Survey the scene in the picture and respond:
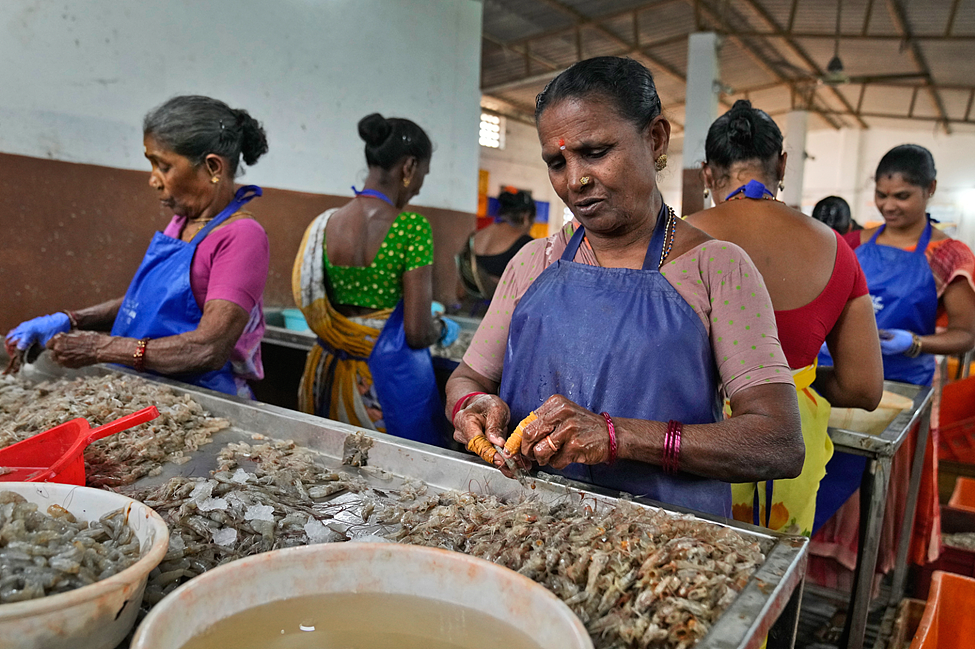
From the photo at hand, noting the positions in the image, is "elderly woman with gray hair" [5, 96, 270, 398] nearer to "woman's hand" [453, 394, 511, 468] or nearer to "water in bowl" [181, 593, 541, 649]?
"woman's hand" [453, 394, 511, 468]

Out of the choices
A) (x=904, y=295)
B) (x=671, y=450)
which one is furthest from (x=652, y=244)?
(x=904, y=295)

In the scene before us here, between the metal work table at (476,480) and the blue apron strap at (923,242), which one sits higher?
the blue apron strap at (923,242)

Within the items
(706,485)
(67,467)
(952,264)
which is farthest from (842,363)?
(67,467)

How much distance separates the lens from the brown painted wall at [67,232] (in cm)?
310

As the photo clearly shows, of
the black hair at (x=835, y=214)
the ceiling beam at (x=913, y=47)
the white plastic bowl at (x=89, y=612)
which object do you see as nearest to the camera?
the white plastic bowl at (x=89, y=612)

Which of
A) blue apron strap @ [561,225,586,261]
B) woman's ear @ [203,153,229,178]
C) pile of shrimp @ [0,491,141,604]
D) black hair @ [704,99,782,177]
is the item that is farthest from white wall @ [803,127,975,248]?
pile of shrimp @ [0,491,141,604]

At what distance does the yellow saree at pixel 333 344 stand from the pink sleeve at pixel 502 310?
4.59 ft

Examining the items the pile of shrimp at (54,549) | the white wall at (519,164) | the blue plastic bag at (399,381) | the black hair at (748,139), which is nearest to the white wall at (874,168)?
the white wall at (519,164)

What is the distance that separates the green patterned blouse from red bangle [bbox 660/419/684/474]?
1.90 metres

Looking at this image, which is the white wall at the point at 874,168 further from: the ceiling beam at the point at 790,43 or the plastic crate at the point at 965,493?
the plastic crate at the point at 965,493

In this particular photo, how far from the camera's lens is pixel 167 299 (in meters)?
2.29

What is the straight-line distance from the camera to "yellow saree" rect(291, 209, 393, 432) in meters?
3.08

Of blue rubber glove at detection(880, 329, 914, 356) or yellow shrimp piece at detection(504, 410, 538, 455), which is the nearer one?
yellow shrimp piece at detection(504, 410, 538, 455)

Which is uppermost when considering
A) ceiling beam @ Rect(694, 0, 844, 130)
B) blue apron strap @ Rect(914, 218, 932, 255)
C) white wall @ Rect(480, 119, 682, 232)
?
ceiling beam @ Rect(694, 0, 844, 130)
